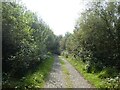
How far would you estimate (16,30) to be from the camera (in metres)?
18.6

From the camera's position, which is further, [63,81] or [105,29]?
[105,29]

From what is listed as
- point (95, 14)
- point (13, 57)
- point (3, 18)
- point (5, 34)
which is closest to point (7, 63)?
point (13, 57)

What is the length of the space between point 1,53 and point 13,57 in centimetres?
93

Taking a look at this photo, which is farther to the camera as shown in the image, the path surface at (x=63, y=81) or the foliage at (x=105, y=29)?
the foliage at (x=105, y=29)

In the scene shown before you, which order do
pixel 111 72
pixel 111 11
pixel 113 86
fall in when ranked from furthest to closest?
pixel 111 11 < pixel 111 72 < pixel 113 86

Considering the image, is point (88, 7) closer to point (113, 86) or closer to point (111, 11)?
point (111, 11)

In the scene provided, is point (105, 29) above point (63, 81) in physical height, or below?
above

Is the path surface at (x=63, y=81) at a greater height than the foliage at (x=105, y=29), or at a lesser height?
lesser

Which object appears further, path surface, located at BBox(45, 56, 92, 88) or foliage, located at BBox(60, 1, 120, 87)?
foliage, located at BBox(60, 1, 120, 87)

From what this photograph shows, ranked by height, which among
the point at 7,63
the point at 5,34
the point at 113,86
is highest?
the point at 5,34

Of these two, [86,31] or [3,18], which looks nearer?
[3,18]

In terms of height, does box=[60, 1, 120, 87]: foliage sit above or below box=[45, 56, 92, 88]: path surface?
above

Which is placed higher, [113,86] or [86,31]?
[86,31]

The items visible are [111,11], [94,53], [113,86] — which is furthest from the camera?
[94,53]
